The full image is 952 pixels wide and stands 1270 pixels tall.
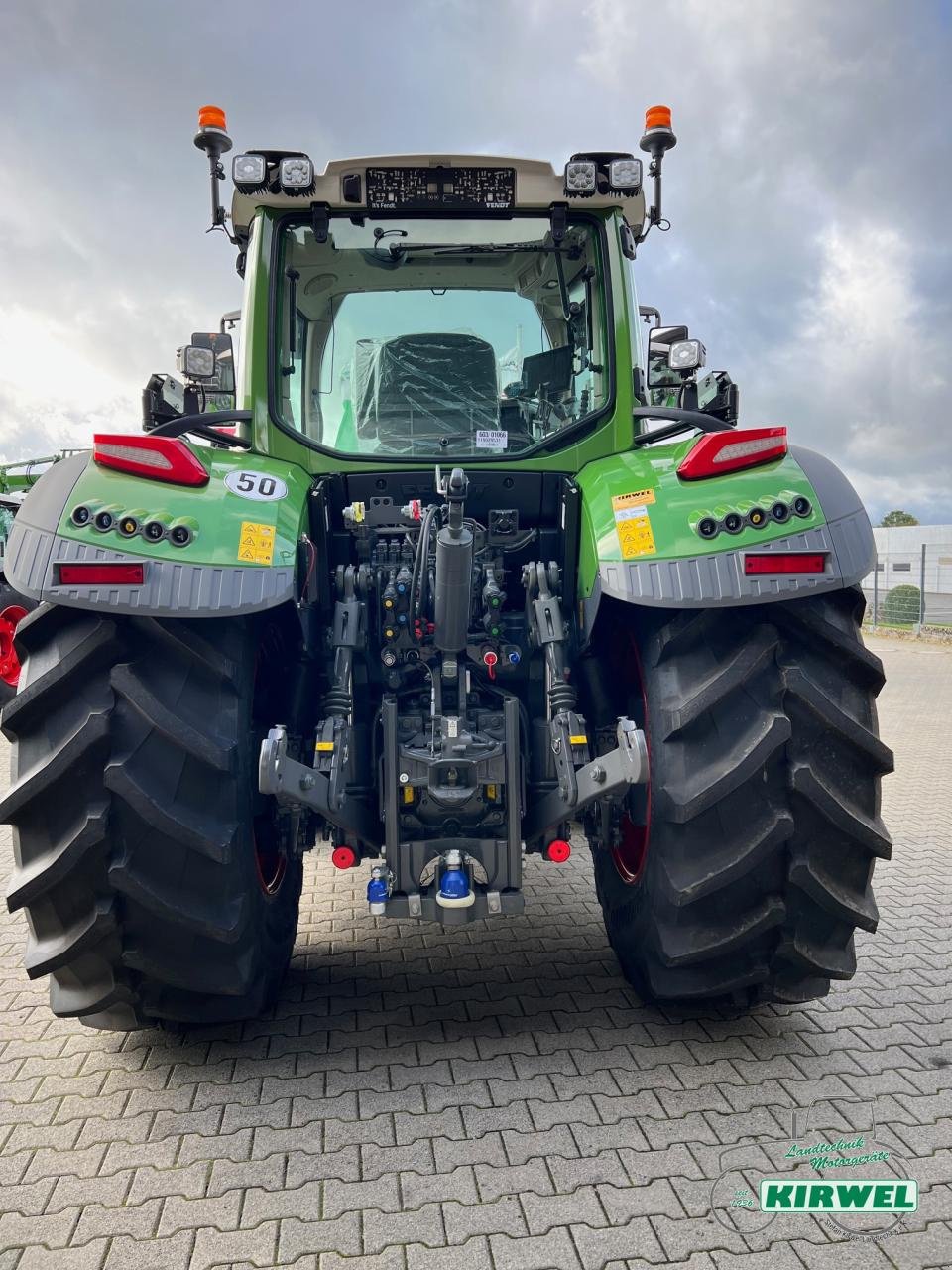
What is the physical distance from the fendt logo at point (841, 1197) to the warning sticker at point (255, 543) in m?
1.97

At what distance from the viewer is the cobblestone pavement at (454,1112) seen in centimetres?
204

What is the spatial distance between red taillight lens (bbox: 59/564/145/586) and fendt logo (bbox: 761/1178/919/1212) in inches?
82.4

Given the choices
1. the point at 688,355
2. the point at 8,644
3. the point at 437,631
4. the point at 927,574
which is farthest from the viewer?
the point at 927,574

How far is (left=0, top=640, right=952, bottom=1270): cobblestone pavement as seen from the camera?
2035 millimetres

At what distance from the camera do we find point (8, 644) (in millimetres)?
7680

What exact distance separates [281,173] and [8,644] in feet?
18.4

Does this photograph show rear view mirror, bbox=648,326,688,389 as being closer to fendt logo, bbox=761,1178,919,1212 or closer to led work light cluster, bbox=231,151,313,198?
led work light cluster, bbox=231,151,313,198

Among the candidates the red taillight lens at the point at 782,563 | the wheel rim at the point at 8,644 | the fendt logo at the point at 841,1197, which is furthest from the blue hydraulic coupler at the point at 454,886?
the wheel rim at the point at 8,644

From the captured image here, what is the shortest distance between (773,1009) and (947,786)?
14.2ft

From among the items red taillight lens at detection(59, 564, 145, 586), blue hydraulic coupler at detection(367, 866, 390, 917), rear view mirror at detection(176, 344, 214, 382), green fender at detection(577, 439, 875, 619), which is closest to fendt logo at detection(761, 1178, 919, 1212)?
blue hydraulic coupler at detection(367, 866, 390, 917)

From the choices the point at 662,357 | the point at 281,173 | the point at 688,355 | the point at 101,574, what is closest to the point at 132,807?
the point at 101,574

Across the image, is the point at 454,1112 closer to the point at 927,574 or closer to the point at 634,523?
the point at 634,523

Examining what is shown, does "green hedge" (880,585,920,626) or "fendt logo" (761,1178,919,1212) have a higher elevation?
"green hedge" (880,585,920,626)

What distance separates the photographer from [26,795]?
2420mm
